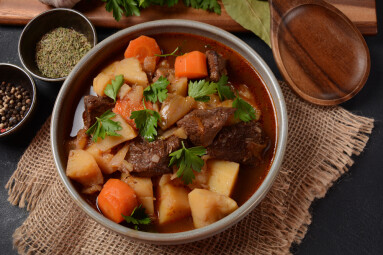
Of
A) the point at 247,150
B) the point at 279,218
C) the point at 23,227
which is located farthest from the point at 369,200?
the point at 23,227

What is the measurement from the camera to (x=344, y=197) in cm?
359

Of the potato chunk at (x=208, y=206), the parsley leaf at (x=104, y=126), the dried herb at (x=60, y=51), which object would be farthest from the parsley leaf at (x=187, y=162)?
the dried herb at (x=60, y=51)

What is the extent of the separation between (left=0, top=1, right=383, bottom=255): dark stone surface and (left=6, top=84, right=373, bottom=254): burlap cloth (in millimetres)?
127

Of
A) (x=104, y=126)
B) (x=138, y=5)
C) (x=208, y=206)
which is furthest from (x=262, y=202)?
(x=138, y=5)

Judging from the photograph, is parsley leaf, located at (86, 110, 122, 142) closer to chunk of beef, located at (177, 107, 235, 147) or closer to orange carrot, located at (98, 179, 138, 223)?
orange carrot, located at (98, 179, 138, 223)

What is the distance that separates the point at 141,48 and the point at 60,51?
1039 millimetres

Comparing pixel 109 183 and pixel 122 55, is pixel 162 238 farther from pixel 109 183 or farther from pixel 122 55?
pixel 122 55

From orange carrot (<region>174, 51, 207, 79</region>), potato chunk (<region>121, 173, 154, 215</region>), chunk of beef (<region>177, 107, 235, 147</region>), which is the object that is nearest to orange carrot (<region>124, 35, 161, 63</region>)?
orange carrot (<region>174, 51, 207, 79</region>)

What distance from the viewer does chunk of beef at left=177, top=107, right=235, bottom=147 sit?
2746 millimetres

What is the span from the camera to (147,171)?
9.11 ft

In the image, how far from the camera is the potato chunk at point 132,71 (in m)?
2.97

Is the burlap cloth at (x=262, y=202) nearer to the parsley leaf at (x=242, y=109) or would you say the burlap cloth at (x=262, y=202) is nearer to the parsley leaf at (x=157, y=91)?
the parsley leaf at (x=242, y=109)

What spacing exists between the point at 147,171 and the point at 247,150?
0.72 meters

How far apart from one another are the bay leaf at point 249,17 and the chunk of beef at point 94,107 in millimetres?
1462
